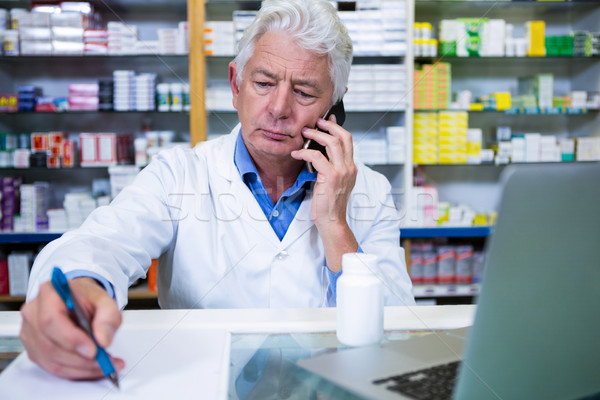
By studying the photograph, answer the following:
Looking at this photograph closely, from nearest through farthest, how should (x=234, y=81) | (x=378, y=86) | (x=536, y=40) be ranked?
1. (x=234, y=81)
2. (x=378, y=86)
3. (x=536, y=40)

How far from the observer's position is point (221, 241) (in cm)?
136

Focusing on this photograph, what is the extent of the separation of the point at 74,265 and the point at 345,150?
2.61 feet

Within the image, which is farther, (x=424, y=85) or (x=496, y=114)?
(x=496, y=114)

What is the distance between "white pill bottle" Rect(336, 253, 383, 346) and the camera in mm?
766

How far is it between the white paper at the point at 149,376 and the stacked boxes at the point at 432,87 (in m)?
2.75

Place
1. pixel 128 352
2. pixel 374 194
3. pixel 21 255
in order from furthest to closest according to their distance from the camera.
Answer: pixel 21 255 < pixel 374 194 < pixel 128 352

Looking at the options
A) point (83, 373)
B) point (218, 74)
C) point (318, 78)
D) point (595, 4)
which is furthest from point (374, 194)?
point (595, 4)

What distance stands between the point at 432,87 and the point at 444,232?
0.93m

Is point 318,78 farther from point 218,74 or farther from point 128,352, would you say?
point 218,74

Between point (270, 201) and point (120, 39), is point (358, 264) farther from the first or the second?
point (120, 39)

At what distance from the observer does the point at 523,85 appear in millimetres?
3498

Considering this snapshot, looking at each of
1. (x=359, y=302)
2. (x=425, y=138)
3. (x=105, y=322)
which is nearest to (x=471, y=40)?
(x=425, y=138)

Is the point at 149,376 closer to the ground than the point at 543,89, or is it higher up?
closer to the ground

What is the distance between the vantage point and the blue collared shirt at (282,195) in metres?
1.41
